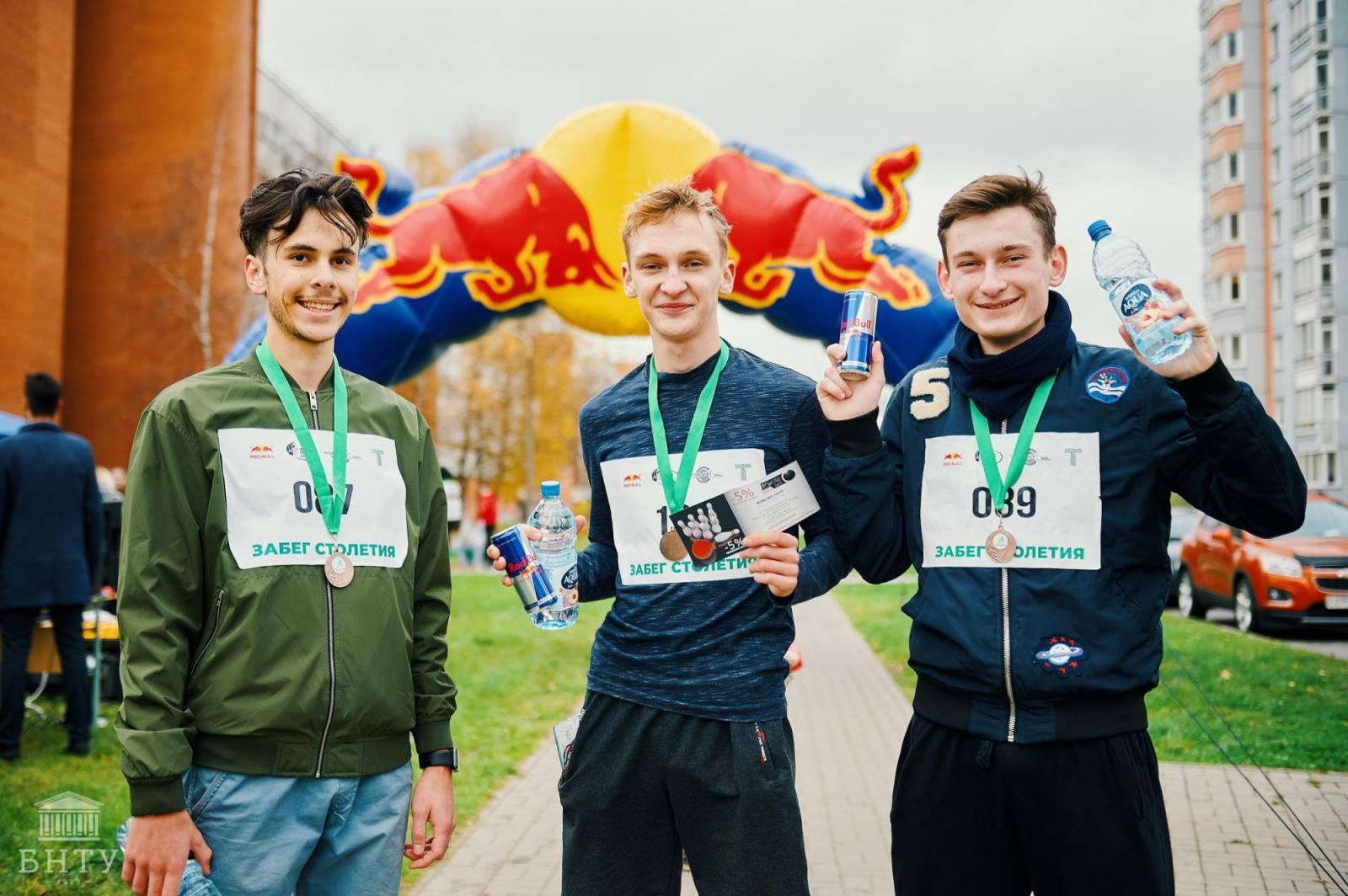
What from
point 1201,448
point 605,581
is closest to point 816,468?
point 605,581

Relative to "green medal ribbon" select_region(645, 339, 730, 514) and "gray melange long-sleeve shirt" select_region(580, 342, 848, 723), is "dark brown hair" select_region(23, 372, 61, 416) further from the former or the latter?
"green medal ribbon" select_region(645, 339, 730, 514)

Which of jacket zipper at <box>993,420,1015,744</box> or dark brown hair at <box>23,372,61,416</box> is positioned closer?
jacket zipper at <box>993,420,1015,744</box>

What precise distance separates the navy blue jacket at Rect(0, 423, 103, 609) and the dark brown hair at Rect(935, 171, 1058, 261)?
625cm

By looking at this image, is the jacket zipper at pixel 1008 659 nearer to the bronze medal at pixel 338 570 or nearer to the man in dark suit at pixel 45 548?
the bronze medal at pixel 338 570

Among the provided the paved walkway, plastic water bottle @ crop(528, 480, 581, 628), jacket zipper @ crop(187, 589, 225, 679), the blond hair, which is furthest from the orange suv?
jacket zipper @ crop(187, 589, 225, 679)

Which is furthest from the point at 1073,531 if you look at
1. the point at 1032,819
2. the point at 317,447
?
the point at 317,447

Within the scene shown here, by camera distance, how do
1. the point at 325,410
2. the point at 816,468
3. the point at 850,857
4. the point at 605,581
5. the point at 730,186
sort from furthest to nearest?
the point at 730,186
the point at 850,857
the point at 605,581
the point at 816,468
the point at 325,410

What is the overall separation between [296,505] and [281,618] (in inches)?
10.3

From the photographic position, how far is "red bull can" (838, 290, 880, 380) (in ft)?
8.49

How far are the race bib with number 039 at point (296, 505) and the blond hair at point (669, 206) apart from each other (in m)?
0.94

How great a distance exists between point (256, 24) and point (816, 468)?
30998mm

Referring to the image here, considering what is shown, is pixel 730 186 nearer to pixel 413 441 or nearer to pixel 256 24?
pixel 413 441

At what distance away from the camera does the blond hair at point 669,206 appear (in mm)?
2875

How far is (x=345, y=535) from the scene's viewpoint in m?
2.51
